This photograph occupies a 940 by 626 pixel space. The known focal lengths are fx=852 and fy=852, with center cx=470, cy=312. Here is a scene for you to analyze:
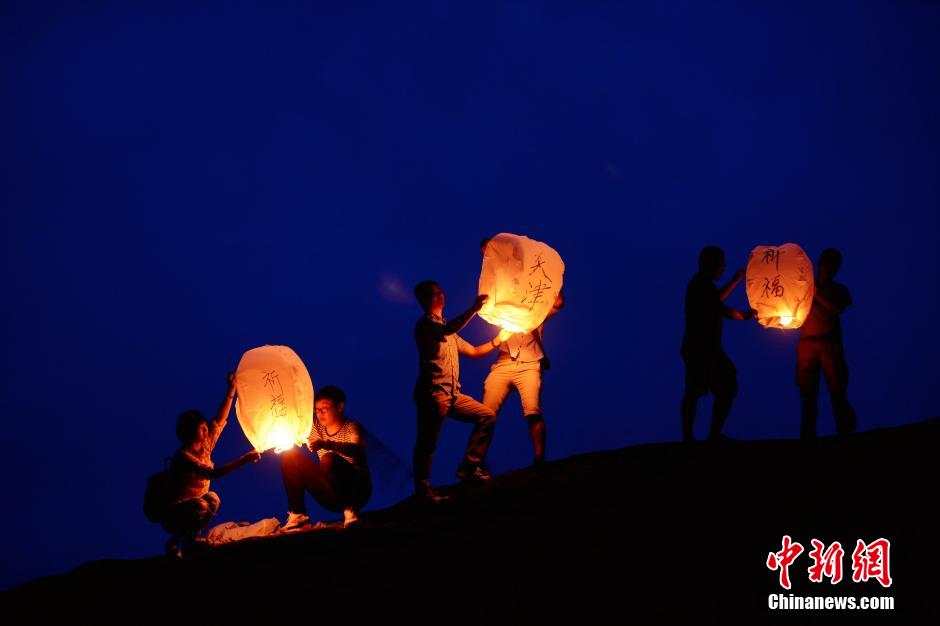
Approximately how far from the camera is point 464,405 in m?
8.05

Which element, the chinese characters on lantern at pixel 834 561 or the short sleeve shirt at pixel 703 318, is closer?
the chinese characters on lantern at pixel 834 561

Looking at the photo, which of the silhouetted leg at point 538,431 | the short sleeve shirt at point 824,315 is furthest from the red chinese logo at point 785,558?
the short sleeve shirt at point 824,315

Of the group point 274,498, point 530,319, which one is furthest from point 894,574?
point 274,498

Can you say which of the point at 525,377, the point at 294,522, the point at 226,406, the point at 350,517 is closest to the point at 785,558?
the point at 525,377

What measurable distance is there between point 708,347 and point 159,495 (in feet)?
17.9

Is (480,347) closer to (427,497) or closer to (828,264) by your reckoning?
(427,497)

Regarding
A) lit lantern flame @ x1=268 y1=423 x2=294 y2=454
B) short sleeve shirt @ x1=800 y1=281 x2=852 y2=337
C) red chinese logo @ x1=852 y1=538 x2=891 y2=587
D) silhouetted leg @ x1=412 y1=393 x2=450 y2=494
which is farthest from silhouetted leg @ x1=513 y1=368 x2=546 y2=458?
red chinese logo @ x1=852 y1=538 x2=891 y2=587

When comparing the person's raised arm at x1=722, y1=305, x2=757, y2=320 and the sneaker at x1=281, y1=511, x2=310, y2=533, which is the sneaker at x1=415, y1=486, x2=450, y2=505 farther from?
the person's raised arm at x1=722, y1=305, x2=757, y2=320

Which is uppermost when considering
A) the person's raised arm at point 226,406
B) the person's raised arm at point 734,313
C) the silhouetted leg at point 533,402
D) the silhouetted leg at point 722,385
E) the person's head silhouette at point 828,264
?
the person's head silhouette at point 828,264

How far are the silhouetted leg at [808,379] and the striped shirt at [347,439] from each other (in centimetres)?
466

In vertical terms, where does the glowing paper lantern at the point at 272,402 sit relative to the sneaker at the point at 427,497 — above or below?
above

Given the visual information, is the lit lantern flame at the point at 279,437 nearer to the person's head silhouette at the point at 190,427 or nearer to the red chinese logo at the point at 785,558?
the person's head silhouette at the point at 190,427

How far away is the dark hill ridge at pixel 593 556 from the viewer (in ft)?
15.9

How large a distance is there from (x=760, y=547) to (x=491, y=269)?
11.9 ft
